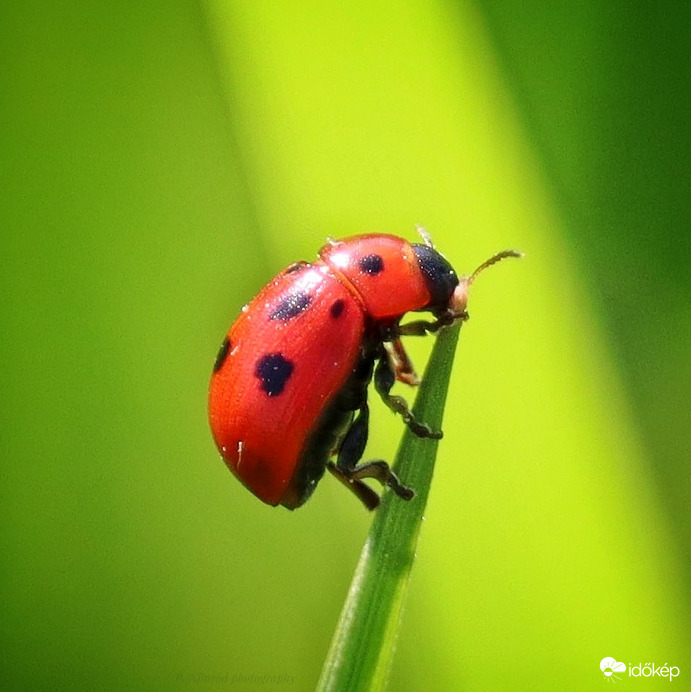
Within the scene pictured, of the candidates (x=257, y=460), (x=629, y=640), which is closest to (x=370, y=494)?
(x=257, y=460)

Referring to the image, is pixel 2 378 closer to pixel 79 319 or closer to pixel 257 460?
pixel 79 319

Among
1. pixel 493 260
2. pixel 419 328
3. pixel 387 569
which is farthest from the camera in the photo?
pixel 419 328

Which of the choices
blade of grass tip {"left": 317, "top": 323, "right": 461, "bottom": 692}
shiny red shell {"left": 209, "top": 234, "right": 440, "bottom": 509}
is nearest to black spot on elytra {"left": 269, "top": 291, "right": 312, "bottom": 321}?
shiny red shell {"left": 209, "top": 234, "right": 440, "bottom": 509}

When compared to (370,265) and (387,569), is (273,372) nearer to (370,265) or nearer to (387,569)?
(370,265)

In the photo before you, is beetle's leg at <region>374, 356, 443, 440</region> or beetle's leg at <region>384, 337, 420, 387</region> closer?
beetle's leg at <region>374, 356, 443, 440</region>

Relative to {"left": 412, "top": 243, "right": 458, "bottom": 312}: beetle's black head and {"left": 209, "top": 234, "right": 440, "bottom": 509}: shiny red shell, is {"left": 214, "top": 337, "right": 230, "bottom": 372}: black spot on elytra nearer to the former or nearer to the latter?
{"left": 209, "top": 234, "right": 440, "bottom": 509}: shiny red shell

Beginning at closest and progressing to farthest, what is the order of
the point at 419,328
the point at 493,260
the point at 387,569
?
1. the point at 387,569
2. the point at 493,260
3. the point at 419,328

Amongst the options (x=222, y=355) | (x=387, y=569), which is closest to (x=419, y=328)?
(x=222, y=355)
